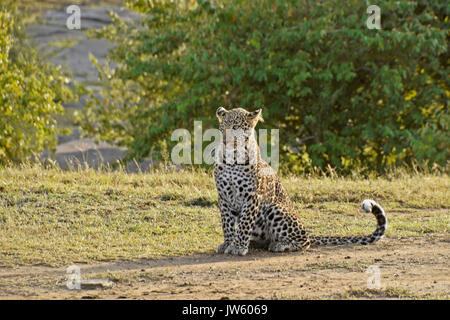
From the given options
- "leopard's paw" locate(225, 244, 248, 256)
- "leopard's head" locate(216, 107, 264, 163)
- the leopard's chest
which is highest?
"leopard's head" locate(216, 107, 264, 163)

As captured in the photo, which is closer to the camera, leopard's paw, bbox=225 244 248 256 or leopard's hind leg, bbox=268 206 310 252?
leopard's paw, bbox=225 244 248 256

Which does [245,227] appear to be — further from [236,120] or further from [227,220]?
[236,120]

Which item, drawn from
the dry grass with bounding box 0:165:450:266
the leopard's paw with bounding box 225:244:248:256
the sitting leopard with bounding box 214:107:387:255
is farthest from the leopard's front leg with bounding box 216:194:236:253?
the dry grass with bounding box 0:165:450:266

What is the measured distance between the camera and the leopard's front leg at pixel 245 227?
27.5ft

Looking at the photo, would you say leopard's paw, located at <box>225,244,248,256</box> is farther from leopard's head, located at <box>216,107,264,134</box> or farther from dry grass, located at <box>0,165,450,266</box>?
leopard's head, located at <box>216,107,264,134</box>

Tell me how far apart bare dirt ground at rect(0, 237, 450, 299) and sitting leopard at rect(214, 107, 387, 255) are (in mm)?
183

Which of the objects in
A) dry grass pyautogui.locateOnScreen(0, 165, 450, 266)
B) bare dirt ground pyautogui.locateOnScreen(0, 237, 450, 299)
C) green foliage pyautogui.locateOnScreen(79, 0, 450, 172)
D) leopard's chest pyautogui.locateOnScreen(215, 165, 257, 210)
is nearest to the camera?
bare dirt ground pyautogui.locateOnScreen(0, 237, 450, 299)

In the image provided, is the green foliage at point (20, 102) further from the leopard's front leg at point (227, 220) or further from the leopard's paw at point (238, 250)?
the leopard's paw at point (238, 250)

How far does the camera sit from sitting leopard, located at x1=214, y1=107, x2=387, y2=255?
8.20 meters

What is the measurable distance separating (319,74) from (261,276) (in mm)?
10861

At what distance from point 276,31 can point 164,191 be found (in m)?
7.38

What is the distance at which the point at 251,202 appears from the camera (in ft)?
27.6

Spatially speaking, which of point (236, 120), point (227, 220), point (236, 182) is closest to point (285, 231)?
point (227, 220)
